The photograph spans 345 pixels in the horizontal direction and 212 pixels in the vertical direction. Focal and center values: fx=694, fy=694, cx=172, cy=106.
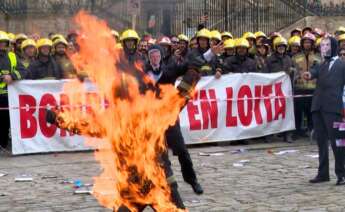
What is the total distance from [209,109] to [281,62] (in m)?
1.95

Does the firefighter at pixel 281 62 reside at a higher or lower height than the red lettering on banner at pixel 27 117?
higher

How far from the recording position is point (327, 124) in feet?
31.6

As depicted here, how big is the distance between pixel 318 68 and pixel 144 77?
4077 millimetres

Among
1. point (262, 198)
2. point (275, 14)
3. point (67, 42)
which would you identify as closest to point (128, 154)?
point (262, 198)

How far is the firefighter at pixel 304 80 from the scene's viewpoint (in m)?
14.3

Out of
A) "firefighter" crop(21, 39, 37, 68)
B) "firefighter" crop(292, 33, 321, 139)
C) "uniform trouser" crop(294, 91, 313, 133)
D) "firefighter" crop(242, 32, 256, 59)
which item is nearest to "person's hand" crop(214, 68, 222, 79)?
"firefighter" crop(242, 32, 256, 59)

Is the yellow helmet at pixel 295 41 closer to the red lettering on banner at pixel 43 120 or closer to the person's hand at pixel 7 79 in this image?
the red lettering on banner at pixel 43 120

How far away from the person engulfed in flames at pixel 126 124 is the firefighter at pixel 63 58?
6.47m

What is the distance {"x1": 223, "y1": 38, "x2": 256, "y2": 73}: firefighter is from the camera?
13.8 m

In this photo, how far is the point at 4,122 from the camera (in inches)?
503

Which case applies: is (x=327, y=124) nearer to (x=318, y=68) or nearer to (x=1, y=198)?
(x=318, y=68)

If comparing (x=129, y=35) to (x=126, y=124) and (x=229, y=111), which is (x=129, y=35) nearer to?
(x=229, y=111)

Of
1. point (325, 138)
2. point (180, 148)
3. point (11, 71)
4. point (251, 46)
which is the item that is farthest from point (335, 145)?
Result: point (11, 71)

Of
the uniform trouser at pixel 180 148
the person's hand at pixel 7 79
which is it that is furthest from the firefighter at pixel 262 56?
the uniform trouser at pixel 180 148
